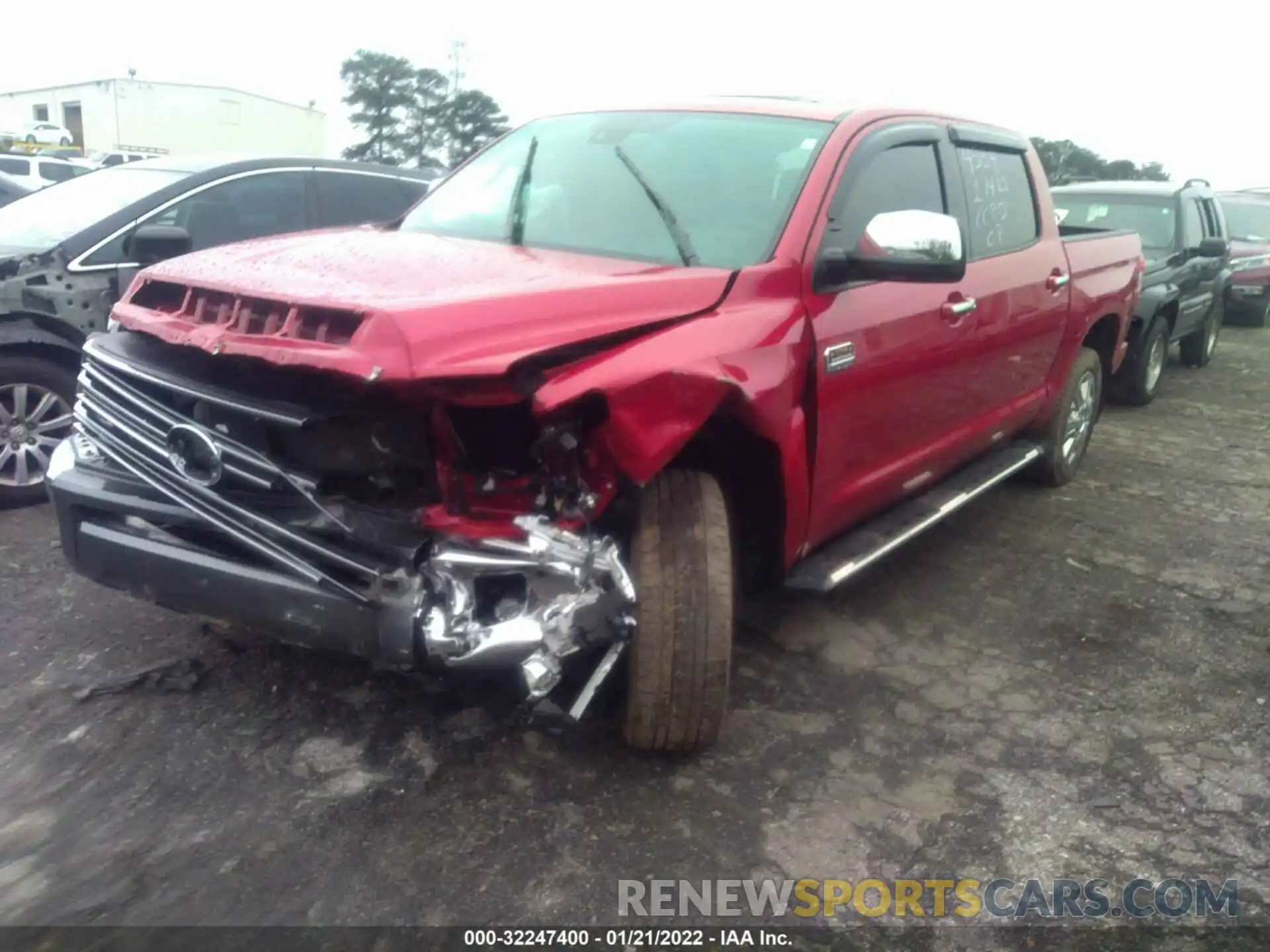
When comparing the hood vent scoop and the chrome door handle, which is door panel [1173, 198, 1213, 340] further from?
the hood vent scoop

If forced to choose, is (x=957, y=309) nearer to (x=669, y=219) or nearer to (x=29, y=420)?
(x=669, y=219)

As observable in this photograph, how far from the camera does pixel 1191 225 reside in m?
9.34

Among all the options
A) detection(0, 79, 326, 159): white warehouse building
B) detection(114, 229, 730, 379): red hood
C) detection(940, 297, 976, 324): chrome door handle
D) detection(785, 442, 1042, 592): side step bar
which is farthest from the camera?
detection(0, 79, 326, 159): white warehouse building

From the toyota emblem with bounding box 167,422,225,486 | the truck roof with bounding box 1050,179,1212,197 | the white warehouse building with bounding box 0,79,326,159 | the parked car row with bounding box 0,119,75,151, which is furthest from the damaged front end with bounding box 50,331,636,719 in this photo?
the white warehouse building with bounding box 0,79,326,159

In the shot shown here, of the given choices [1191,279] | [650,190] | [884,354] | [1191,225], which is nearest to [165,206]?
[650,190]

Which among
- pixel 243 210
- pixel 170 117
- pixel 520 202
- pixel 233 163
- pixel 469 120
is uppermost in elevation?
pixel 170 117

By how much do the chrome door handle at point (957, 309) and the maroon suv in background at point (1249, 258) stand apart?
1104cm

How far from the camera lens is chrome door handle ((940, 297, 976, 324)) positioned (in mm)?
3967

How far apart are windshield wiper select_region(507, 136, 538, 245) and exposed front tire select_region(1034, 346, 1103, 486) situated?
120 inches

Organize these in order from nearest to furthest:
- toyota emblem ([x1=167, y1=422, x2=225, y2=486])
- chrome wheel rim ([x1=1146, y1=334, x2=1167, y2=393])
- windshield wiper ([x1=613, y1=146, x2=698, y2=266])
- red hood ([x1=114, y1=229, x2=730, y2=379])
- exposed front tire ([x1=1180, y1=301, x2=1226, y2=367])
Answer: red hood ([x1=114, y1=229, x2=730, y2=379])
toyota emblem ([x1=167, y1=422, x2=225, y2=486])
windshield wiper ([x1=613, y1=146, x2=698, y2=266])
chrome wheel rim ([x1=1146, y1=334, x2=1167, y2=393])
exposed front tire ([x1=1180, y1=301, x2=1226, y2=367])

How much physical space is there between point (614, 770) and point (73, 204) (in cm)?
444

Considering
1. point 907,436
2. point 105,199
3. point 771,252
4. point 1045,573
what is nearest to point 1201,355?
point 1045,573

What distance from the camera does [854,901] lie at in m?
2.62

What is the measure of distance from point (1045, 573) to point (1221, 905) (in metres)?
2.28
